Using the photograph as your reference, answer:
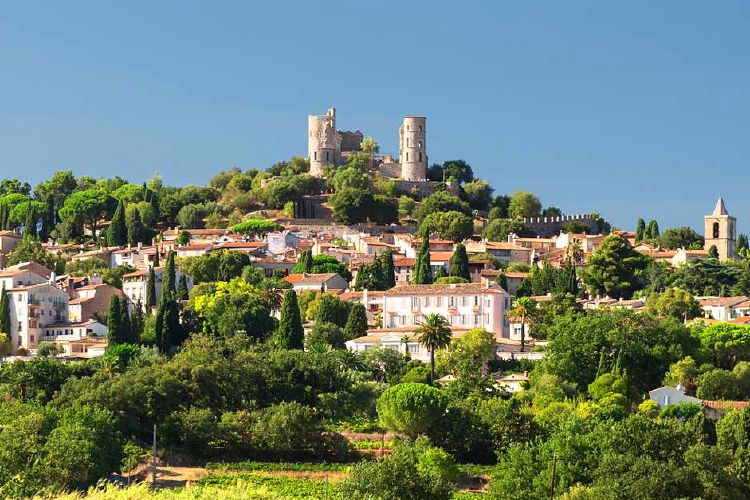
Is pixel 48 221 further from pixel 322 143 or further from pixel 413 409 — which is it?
pixel 413 409

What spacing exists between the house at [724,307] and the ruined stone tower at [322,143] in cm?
5370

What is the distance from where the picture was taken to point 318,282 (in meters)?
97.4

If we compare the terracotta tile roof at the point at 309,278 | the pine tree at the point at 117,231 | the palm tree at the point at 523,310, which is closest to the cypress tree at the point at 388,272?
the terracotta tile roof at the point at 309,278

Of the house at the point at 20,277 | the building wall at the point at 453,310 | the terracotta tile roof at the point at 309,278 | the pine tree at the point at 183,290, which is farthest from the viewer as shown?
the terracotta tile roof at the point at 309,278

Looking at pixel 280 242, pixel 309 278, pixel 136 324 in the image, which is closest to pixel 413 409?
pixel 136 324

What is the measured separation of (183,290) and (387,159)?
166 feet

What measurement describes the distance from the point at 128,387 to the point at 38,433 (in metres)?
7.27

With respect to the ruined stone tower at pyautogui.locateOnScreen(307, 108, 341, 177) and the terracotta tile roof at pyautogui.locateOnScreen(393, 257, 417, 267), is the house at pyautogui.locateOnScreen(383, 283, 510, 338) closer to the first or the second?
the terracotta tile roof at pyautogui.locateOnScreen(393, 257, 417, 267)

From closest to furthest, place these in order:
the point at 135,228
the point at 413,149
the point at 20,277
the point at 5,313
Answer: the point at 5,313, the point at 20,277, the point at 135,228, the point at 413,149

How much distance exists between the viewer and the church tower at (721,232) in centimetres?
11144

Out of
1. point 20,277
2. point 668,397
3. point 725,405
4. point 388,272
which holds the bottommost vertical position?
point 725,405

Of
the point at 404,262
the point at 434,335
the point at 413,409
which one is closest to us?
the point at 413,409

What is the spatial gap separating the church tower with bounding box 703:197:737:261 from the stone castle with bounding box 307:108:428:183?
102 ft

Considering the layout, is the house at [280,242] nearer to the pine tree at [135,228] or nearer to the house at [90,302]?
the pine tree at [135,228]
